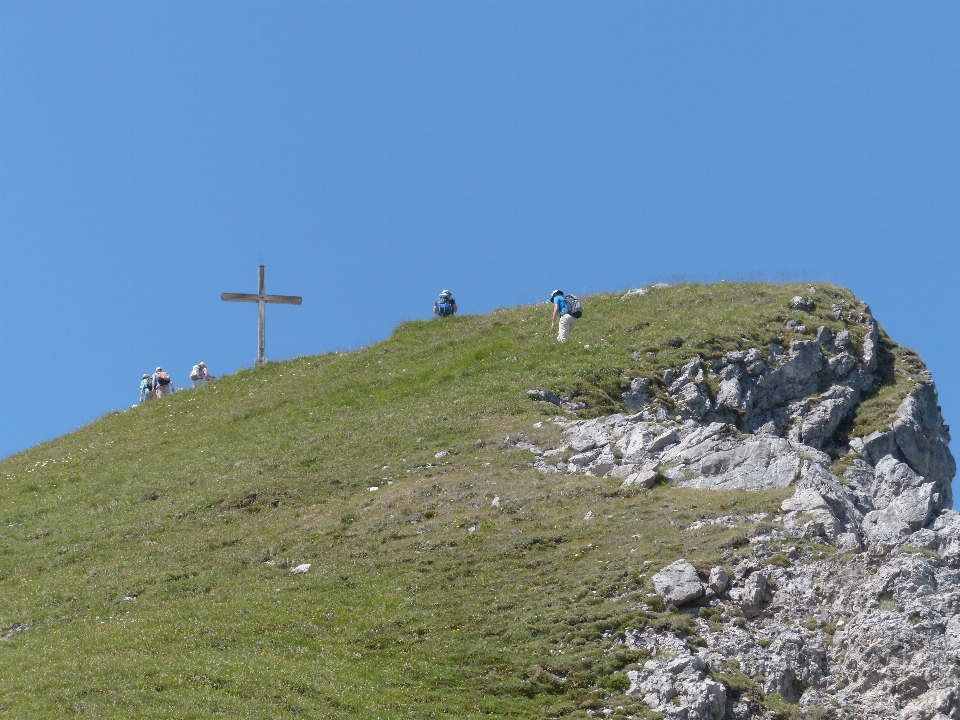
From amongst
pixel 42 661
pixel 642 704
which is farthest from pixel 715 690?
pixel 42 661

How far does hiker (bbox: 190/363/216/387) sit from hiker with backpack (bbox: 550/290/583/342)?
697 inches

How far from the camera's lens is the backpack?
5791 centimetres

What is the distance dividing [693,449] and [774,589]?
381 inches

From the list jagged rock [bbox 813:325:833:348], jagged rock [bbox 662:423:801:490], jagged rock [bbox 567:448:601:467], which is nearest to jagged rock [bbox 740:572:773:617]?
jagged rock [bbox 662:423:801:490]

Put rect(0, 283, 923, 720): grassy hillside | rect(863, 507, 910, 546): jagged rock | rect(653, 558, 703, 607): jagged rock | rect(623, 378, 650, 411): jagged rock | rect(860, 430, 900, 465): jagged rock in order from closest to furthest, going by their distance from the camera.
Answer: rect(0, 283, 923, 720): grassy hillside
rect(653, 558, 703, 607): jagged rock
rect(863, 507, 910, 546): jagged rock
rect(860, 430, 900, 465): jagged rock
rect(623, 378, 650, 411): jagged rock

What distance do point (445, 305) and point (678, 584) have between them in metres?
33.5

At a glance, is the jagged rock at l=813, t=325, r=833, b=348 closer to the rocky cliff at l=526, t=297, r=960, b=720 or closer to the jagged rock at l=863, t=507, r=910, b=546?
the rocky cliff at l=526, t=297, r=960, b=720

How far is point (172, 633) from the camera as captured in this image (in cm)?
2636

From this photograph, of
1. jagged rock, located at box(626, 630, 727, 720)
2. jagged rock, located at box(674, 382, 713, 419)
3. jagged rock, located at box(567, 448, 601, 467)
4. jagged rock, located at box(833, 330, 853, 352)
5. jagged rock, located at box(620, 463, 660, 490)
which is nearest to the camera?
jagged rock, located at box(626, 630, 727, 720)

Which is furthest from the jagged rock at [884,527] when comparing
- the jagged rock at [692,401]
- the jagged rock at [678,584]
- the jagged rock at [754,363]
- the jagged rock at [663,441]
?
the jagged rock at [754,363]

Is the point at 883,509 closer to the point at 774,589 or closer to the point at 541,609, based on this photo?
the point at 774,589

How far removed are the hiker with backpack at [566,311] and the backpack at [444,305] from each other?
957cm

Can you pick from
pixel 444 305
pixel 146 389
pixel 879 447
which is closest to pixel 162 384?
pixel 146 389

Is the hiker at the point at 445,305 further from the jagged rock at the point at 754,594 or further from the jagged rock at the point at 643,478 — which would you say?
the jagged rock at the point at 754,594
